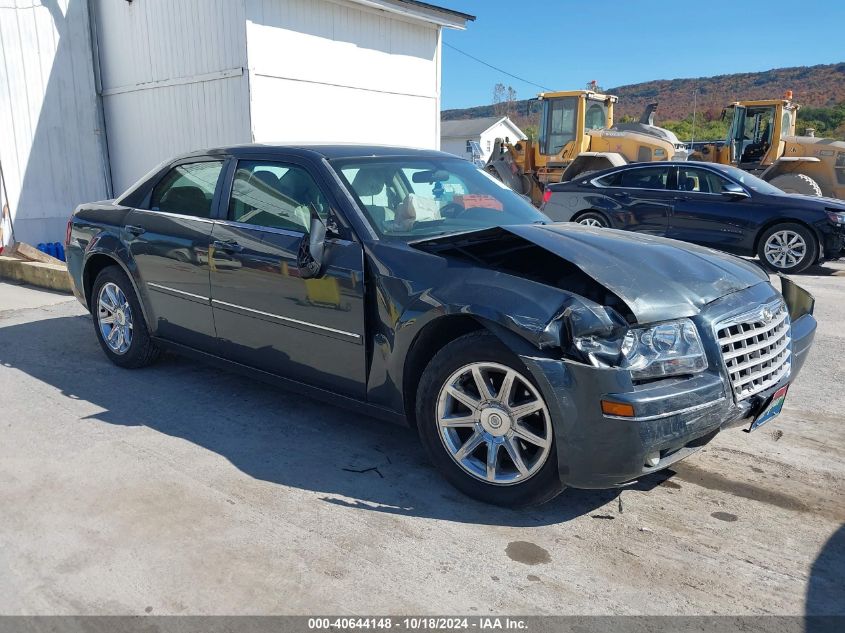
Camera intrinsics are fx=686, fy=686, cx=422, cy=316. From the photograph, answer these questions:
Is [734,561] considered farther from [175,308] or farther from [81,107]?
[81,107]

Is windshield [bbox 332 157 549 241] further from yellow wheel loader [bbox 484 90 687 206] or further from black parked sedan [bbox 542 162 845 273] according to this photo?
yellow wheel loader [bbox 484 90 687 206]

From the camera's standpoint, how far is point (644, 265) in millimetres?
3266

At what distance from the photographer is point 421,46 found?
12953 millimetres

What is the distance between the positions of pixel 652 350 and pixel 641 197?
8.23 metres

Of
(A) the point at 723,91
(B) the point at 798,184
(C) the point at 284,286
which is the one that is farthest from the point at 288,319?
(A) the point at 723,91

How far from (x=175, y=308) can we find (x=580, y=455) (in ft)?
10.0

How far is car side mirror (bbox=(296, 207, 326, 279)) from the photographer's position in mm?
3553

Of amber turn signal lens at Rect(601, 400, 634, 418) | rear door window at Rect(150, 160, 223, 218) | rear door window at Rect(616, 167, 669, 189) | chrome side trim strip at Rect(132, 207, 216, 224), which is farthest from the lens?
rear door window at Rect(616, 167, 669, 189)

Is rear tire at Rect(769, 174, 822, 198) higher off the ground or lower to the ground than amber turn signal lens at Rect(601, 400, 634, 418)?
higher

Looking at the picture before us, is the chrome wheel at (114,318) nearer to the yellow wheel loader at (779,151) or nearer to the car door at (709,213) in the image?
the car door at (709,213)

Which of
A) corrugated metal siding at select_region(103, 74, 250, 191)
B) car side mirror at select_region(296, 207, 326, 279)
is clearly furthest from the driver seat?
corrugated metal siding at select_region(103, 74, 250, 191)

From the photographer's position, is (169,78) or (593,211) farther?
(169,78)

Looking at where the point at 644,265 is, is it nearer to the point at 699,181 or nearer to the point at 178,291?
the point at 178,291

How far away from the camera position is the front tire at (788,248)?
9523 millimetres
